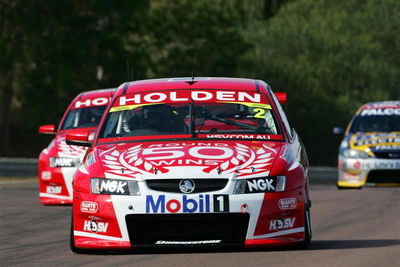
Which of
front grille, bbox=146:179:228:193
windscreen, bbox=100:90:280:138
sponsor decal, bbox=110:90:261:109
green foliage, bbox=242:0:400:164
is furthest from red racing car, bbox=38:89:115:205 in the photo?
green foliage, bbox=242:0:400:164

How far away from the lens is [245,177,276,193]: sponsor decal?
941 cm

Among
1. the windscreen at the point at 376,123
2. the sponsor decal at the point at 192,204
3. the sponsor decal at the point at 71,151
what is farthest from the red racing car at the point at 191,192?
the windscreen at the point at 376,123

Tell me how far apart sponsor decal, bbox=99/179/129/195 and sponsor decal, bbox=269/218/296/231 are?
1.12 m

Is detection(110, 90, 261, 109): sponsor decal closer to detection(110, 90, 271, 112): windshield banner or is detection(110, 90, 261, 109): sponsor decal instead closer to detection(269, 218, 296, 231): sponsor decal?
detection(110, 90, 271, 112): windshield banner

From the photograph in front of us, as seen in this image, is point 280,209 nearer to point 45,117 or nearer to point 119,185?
point 119,185

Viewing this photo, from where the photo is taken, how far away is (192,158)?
378 inches

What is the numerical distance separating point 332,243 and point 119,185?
7.85ft

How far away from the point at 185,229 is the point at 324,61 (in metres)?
49.7

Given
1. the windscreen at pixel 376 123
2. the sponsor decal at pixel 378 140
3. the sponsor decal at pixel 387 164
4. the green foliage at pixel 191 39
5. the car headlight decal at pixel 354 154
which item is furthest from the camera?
the green foliage at pixel 191 39

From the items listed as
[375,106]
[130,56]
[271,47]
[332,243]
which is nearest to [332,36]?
[271,47]

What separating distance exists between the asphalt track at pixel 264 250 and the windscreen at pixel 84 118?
3.91ft

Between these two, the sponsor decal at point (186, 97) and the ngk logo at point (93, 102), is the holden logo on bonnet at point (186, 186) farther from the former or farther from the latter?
the ngk logo at point (93, 102)

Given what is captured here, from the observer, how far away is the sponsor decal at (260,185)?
9.41m

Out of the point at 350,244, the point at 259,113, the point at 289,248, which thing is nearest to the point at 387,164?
the point at 350,244
